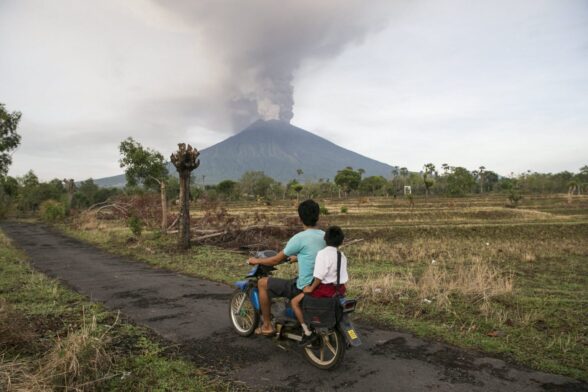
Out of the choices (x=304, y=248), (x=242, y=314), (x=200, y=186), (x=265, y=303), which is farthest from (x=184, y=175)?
(x=200, y=186)

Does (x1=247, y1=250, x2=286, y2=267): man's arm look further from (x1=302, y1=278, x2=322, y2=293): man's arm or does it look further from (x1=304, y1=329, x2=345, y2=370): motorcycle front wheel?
(x1=304, y1=329, x2=345, y2=370): motorcycle front wheel

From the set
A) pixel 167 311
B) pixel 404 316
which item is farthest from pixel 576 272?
pixel 167 311

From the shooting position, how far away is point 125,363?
15.0 ft

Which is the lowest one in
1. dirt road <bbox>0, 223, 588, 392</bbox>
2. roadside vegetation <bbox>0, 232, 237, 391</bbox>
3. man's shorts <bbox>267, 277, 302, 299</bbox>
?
dirt road <bbox>0, 223, 588, 392</bbox>

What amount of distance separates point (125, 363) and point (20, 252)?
13480 millimetres

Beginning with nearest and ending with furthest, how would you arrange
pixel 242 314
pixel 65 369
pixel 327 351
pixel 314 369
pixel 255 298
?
pixel 65 369, pixel 314 369, pixel 327 351, pixel 255 298, pixel 242 314

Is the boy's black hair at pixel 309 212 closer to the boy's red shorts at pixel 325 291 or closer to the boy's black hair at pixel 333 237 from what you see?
the boy's black hair at pixel 333 237

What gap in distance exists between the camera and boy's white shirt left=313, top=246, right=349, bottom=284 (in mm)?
4289

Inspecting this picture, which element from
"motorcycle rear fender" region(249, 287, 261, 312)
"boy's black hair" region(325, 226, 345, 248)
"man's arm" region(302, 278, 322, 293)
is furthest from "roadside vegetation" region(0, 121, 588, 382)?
"boy's black hair" region(325, 226, 345, 248)

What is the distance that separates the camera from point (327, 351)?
15.8 ft

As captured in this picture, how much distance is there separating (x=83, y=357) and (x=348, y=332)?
3.08 meters

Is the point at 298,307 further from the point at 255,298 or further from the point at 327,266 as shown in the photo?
the point at 255,298

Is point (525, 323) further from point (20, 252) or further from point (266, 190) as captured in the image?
point (266, 190)

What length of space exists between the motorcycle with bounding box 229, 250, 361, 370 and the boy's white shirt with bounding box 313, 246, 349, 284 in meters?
0.34
